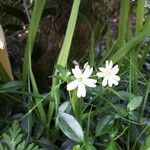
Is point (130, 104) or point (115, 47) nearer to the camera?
point (130, 104)

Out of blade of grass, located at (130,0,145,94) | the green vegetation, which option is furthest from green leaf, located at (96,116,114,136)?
blade of grass, located at (130,0,145,94)

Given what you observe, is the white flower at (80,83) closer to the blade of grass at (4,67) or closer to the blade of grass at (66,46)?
the blade of grass at (66,46)

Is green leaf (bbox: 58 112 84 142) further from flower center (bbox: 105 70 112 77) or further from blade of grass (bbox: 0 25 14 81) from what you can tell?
blade of grass (bbox: 0 25 14 81)

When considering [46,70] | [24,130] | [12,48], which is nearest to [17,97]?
[24,130]

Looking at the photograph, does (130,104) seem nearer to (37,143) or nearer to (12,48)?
(37,143)

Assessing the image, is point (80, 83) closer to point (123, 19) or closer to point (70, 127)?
point (70, 127)

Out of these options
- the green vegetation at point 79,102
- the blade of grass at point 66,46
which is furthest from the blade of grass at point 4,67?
the blade of grass at point 66,46
